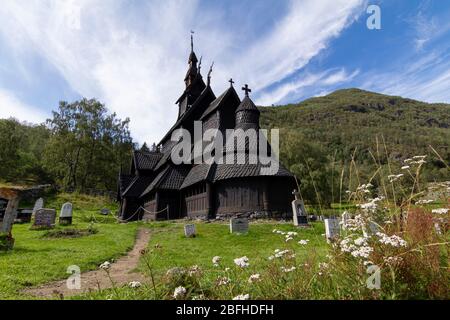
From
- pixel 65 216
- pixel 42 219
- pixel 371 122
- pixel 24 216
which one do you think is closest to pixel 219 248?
pixel 42 219

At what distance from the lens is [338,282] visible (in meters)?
3.57

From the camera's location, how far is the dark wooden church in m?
20.3

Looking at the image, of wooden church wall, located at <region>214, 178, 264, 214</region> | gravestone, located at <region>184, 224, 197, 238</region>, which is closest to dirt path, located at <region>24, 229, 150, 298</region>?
gravestone, located at <region>184, 224, 197, 238</region>

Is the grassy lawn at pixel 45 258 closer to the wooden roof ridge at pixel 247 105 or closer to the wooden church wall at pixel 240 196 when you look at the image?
the wooden church wall at pixel 240 196

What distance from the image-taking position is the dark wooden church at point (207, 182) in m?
20.3

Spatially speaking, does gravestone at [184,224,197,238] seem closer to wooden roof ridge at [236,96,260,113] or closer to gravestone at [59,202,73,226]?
gravestone at [59,202,73,226]

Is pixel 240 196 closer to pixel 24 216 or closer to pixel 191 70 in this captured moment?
pixel 24 216

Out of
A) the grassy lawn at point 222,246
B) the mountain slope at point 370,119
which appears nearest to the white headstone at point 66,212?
the grassy lawn at point 222,246

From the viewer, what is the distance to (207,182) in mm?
21625

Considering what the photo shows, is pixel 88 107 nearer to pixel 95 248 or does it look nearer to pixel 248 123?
pixel 248 123

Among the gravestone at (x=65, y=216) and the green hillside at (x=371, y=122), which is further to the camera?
the green hillside at (x=371, y=122)

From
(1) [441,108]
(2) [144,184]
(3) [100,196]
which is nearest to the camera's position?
(2) [144,184]
